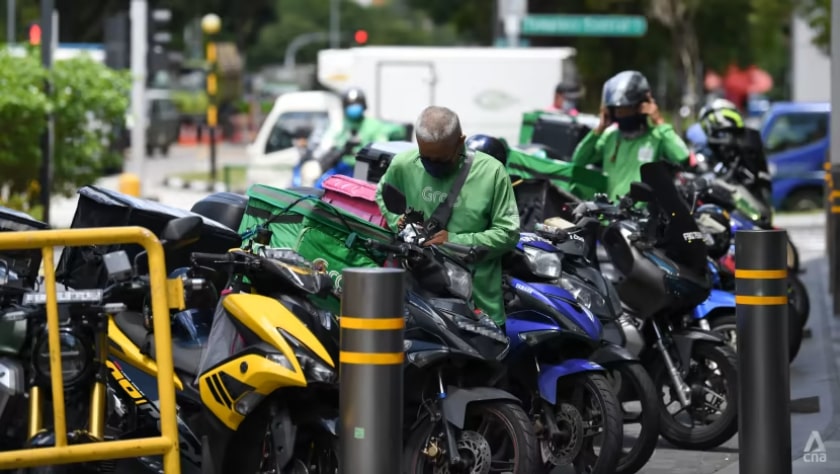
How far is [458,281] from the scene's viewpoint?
23.7 ft

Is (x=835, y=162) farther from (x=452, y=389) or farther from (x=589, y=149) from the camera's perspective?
(x=452, y=389)

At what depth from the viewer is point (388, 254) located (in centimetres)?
700

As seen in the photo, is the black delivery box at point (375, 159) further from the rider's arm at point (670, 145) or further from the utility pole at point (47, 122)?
the utility pole at point (47, 122)

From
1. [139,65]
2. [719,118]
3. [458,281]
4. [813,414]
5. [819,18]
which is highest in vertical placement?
[819,18]

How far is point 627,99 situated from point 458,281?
380cm

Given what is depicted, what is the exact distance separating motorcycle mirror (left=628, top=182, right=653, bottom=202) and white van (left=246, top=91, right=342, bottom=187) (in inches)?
562

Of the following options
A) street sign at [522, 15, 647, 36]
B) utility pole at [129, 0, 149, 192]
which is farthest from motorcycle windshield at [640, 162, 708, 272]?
utility pole at [129, 0, 149, 192]

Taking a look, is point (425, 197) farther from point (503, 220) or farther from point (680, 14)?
point (680, 14)

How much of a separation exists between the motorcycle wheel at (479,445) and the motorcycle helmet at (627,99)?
169 inches

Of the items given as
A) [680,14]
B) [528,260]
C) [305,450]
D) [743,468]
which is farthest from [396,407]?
[680,14]

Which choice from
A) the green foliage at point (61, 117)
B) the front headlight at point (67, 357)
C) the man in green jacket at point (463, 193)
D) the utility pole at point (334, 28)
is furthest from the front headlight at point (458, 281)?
Answer: the utility pole at point (334, 28)

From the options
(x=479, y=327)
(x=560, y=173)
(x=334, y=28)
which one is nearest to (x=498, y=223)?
(x=479, y=327)

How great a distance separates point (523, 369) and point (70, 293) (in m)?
2.43

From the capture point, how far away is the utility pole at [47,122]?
58.8ft
